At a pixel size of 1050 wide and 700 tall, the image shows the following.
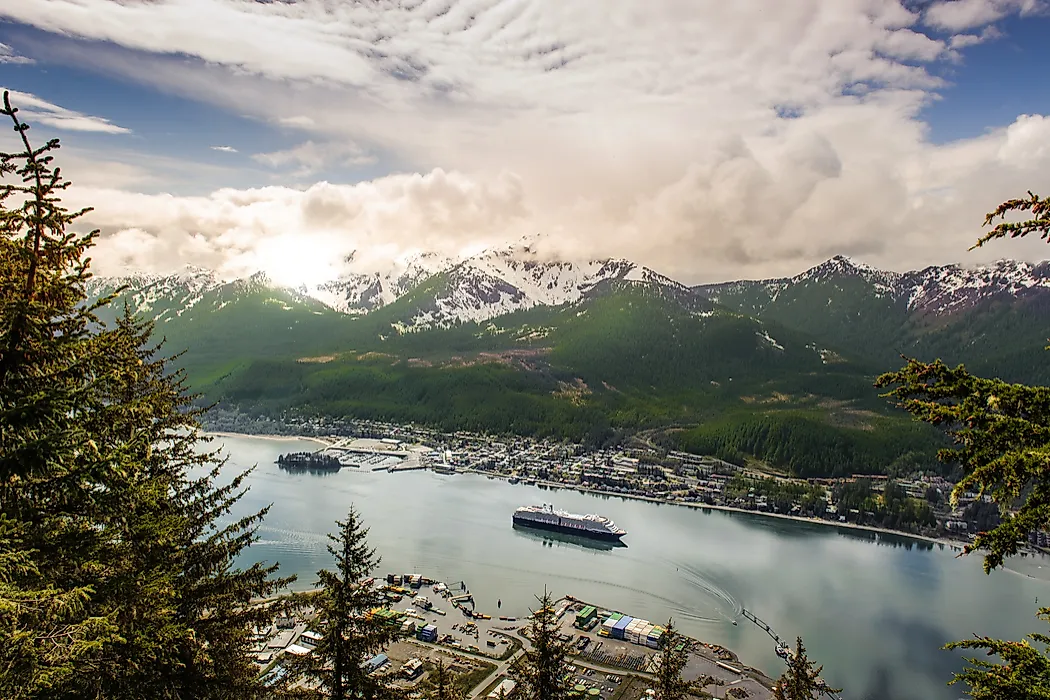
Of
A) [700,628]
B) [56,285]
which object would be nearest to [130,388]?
[56,285]

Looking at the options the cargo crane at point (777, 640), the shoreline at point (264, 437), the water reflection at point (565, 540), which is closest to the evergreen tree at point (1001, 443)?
the cargo crane at point (777, 640)

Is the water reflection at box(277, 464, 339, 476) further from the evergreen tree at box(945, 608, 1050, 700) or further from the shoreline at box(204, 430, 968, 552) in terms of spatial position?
the evergreen tree at box(945, 608, 1050, 700)

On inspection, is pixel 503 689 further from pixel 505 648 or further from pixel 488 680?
pixel 505 648

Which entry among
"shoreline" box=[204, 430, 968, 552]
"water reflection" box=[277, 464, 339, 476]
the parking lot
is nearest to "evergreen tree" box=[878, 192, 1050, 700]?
the parking lot

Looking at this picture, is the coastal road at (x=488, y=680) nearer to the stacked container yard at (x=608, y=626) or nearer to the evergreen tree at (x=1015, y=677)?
the stacked container yard at (x=608, y=626)

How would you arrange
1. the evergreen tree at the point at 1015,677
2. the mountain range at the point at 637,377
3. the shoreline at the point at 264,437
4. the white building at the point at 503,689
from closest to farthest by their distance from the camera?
1. the evergreen tree at the point at 1015,677
2. the white building at the point at 503,689
3. the mountain range at the point at 637,377
4. the shoreline at the point at 264,437

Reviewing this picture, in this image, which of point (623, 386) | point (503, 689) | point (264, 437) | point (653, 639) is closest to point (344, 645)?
point (503, 689)
